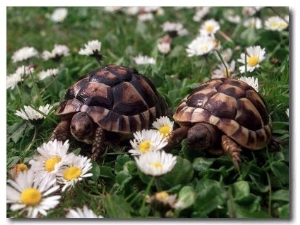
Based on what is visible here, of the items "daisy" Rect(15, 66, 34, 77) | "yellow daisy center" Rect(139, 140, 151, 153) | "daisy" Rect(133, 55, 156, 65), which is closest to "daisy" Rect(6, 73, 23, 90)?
"daisy" Rect(15, 66, 34, 77)

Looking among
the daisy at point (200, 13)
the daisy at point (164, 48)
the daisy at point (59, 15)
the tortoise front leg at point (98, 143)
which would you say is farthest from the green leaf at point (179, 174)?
the daisy at point (59, 15)

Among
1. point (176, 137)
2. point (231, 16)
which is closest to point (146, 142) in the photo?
point (176, 137)

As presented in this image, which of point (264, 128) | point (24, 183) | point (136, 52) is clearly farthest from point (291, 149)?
point (136, 52)

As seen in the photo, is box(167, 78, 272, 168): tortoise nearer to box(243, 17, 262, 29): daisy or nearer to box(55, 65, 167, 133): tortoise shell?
box(55, 65, 167, 133): tortoise shell

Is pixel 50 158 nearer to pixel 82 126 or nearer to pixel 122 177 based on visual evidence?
pixel 82 126

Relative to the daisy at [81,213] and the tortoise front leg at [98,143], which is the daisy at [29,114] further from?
the daisy at [81,213]

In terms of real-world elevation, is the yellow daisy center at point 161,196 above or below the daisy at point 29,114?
below
